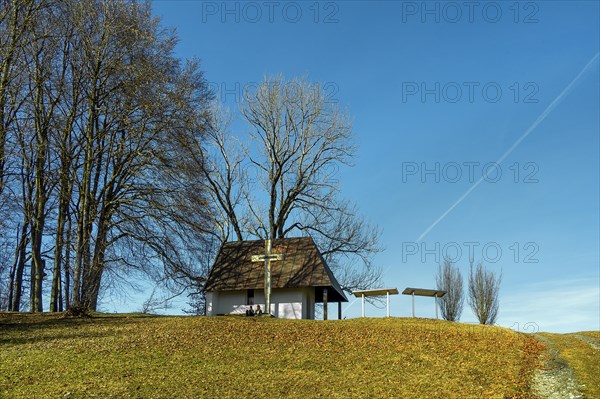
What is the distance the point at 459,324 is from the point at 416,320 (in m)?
1.97

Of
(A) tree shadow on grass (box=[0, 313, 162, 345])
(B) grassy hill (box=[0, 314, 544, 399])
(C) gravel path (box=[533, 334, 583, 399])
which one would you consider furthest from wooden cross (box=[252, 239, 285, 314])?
(C) gravel path (box=[533, 334, 583, 399])

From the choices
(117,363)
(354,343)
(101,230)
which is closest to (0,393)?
(117,363)

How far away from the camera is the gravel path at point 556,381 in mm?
13820

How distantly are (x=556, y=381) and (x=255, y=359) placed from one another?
8.48 meters

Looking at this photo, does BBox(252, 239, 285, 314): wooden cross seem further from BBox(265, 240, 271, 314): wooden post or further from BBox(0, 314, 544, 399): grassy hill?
BBox(0, 314, 544, 399): grassy hill

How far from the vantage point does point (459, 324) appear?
26188 mm

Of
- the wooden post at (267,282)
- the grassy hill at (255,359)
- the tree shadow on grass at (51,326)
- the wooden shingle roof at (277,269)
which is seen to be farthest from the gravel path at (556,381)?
the wooden post at (267,282)

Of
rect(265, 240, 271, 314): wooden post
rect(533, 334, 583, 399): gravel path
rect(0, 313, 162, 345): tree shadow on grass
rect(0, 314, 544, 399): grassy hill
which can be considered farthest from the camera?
rect(265, 240, 271, 314): wooden post

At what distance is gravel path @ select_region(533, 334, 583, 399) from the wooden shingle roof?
47.4ft

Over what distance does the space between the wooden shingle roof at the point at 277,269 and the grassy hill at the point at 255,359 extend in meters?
5.95

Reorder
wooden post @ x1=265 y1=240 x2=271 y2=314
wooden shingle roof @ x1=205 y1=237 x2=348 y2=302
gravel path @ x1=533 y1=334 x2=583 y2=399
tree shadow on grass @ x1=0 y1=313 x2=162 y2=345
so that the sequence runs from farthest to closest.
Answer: wooden shingle roof @ x1=205 y1=237 x2=348 y2=302 < wooden post @ x1=265 y1=240 x2=271 y2=314 < tree shadow on grass @ x1=0 y1=313 x2=162 y2=345 < gravel path @ x1=533 y1=334 x2=583 y2=399

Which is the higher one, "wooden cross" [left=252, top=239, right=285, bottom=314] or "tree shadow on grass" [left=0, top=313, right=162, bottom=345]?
"wooden cross" [left=252, top=239, right=285, bottom=314]

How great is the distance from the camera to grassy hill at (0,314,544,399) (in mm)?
14094

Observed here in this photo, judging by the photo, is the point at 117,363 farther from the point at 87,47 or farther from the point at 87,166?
the point at 87,47
